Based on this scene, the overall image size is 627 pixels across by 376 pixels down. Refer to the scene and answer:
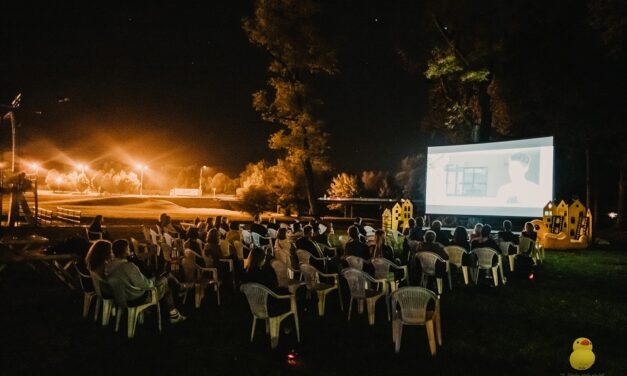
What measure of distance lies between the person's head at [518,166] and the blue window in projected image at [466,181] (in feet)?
2.30

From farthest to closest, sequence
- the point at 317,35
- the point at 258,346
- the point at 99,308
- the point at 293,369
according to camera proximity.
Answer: the point at 317,35 < the point at 99,308 < the point at 258,346 < the point at 293,369

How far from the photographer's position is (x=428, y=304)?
4691 millimetres

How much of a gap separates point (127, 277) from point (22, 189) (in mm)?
14019

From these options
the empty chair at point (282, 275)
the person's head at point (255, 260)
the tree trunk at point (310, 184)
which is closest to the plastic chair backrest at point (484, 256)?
the empty chair at point (282, 275)

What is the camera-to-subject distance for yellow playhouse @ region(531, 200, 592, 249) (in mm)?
12922

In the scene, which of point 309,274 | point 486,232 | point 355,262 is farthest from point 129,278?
point 486,232

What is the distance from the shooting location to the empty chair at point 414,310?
451cm

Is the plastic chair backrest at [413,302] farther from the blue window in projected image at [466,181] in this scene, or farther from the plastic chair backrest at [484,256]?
the blue window in projected image at [466,181]

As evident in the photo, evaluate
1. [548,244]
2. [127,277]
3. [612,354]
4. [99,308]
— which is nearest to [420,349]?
[612,354]

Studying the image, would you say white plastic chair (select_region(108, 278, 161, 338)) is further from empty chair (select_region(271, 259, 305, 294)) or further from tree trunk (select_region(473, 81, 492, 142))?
tree trunk (select_region(473, 81, 492, 142))

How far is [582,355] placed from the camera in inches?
156

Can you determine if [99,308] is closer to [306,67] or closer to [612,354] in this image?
[612,354]

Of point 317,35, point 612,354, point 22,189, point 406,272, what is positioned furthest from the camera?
point 317,35

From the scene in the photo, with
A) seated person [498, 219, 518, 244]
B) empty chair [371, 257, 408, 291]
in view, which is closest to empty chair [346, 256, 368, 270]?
empty chair [371, 257, 408, 291]
